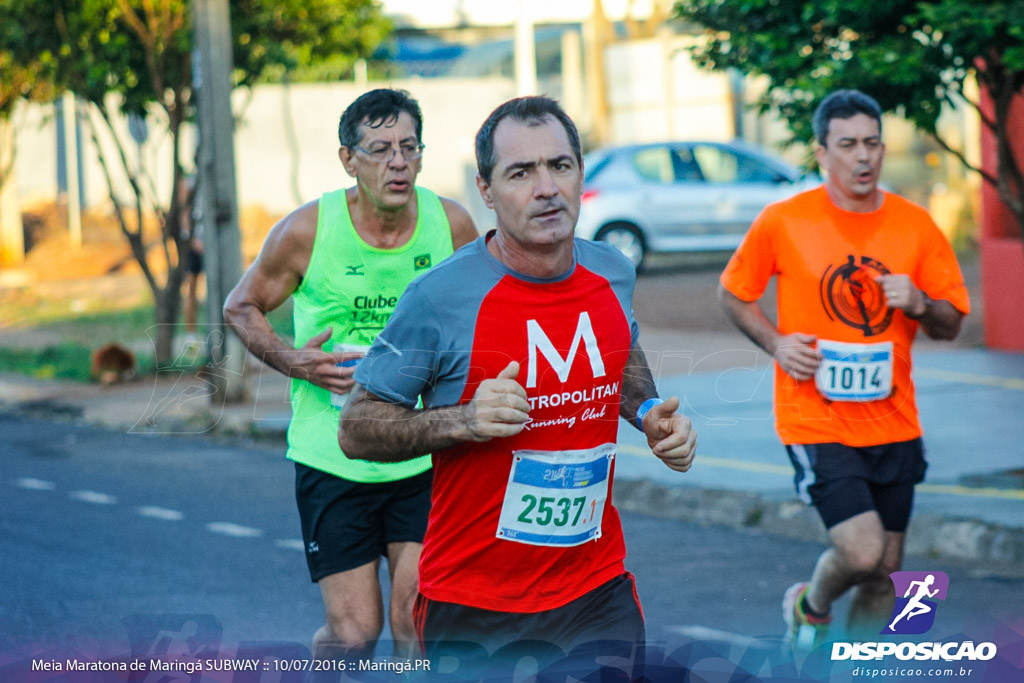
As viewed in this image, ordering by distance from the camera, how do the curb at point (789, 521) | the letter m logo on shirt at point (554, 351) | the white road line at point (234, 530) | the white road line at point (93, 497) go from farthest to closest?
the white road line at point (93, 497), the white road line at point (234, 530), the curb at point (789, 521), the letter m logo on shirt at point (554, 351)

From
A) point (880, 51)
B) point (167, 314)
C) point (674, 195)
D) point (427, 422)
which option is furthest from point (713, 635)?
point (674, 195)

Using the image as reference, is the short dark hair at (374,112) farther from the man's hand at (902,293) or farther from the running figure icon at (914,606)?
the running figure icon at (914,606)

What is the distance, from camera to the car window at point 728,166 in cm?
2070

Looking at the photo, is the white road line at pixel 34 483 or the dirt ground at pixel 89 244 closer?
the white road line at pixel 34 483

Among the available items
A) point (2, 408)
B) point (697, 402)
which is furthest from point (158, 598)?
point (2, 408)

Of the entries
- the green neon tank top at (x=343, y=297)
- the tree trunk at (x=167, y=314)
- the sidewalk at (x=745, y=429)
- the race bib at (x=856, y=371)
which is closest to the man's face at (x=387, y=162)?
the green neon tank top at (x=343, y=297)

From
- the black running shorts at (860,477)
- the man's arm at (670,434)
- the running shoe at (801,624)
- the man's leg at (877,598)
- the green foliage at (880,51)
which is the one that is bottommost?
the running shoe at (801,624)

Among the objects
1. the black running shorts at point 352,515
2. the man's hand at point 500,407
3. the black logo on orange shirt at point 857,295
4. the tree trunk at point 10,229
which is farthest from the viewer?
the tree trunk at point 10,229

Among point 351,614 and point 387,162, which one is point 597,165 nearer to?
point 387,162

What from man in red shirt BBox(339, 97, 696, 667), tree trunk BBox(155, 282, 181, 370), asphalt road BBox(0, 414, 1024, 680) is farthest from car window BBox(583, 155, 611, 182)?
man in red shirt BBox(339, 97, 696, 667)

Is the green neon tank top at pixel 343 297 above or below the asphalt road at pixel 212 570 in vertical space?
above

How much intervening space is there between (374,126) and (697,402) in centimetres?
688

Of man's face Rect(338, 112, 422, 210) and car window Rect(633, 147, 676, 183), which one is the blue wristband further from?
car window Rect(633, 147, 676, 183)

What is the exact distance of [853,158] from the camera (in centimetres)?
550
